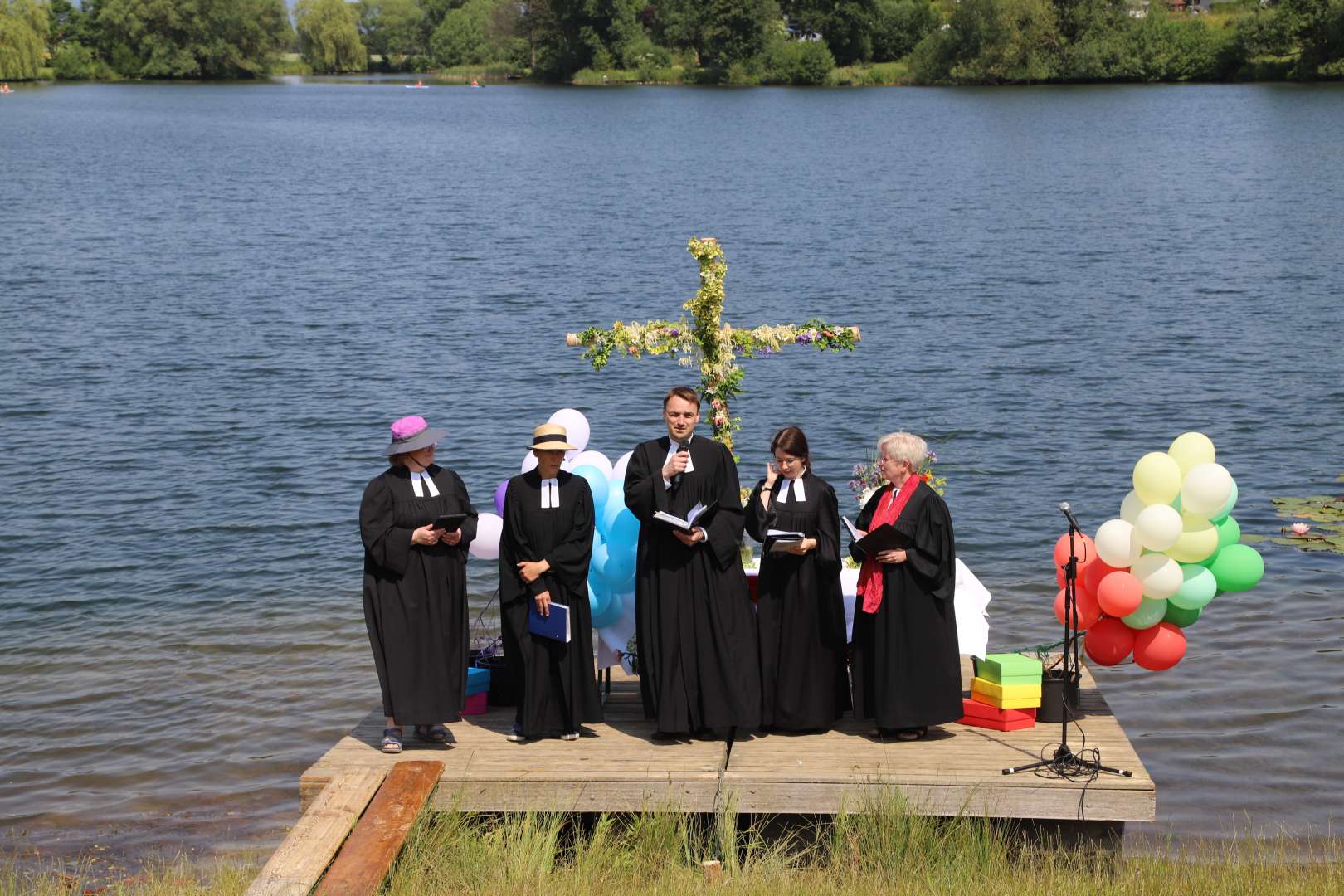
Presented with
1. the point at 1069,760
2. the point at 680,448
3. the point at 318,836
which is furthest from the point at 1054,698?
the point at 318,836

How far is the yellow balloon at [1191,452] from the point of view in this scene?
9289 mm

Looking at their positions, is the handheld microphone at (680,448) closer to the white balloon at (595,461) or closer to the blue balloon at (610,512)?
the blue balloon at (610,512)

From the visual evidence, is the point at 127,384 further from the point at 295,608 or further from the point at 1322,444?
the point at 1322,444

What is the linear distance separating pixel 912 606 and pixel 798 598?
0.68 meters

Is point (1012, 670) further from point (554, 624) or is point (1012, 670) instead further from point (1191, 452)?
point (554, 624)

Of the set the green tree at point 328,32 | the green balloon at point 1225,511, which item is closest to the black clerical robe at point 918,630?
the green balloon at point 1225,511

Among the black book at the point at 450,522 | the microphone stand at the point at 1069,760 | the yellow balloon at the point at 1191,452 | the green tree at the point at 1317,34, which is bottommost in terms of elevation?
the microphone stand at the point at 1069,760

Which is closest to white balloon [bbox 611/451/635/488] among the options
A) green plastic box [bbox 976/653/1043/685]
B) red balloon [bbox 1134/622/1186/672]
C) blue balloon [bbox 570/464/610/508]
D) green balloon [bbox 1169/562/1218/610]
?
blue balloon [bbox 570/464/610/508]

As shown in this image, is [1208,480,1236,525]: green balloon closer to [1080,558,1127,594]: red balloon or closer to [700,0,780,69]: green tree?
[1080,558,1127,594]: red balloon

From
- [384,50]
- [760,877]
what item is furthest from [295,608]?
[384,50]

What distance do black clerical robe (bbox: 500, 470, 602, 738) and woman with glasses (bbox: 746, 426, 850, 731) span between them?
104 centimetres

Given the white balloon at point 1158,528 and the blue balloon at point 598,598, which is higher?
the white balloon at point 1158,528

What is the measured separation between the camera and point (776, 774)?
27.2 ft

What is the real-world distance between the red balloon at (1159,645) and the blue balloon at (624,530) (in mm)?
3235
